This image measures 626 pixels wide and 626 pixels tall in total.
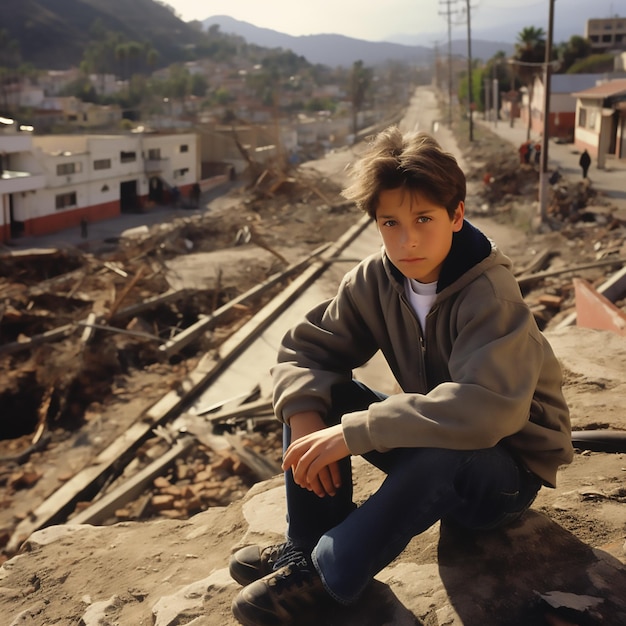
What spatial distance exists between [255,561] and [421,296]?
3.61 feet

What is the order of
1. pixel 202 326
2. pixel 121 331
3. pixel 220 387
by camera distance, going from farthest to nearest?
pixel 202 326 < pixel 121 331 < pixel 220 387

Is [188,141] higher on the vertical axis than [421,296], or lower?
lower

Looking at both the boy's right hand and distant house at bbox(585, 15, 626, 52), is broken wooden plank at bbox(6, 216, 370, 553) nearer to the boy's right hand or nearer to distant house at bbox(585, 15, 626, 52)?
the boy's right hand

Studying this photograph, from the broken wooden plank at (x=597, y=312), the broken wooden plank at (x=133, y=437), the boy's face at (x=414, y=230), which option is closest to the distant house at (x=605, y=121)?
the broken wooden plank at (x=133, y=437)

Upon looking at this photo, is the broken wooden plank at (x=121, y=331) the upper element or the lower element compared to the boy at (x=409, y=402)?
lower

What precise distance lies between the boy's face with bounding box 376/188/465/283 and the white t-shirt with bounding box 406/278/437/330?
2.4 inches

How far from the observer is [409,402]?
221 cm

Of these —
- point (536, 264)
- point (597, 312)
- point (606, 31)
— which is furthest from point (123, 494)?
point (606, 31)

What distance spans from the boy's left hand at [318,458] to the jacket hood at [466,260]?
562 mm

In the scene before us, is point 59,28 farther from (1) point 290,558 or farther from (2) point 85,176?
(1) point 290,558

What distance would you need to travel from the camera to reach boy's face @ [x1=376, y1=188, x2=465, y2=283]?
7.87 ft

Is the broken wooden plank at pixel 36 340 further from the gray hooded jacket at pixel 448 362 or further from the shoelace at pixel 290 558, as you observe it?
the shoelace at pixel 290 558

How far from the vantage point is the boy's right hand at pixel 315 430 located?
2.40 meters

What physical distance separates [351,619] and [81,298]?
588 inches
